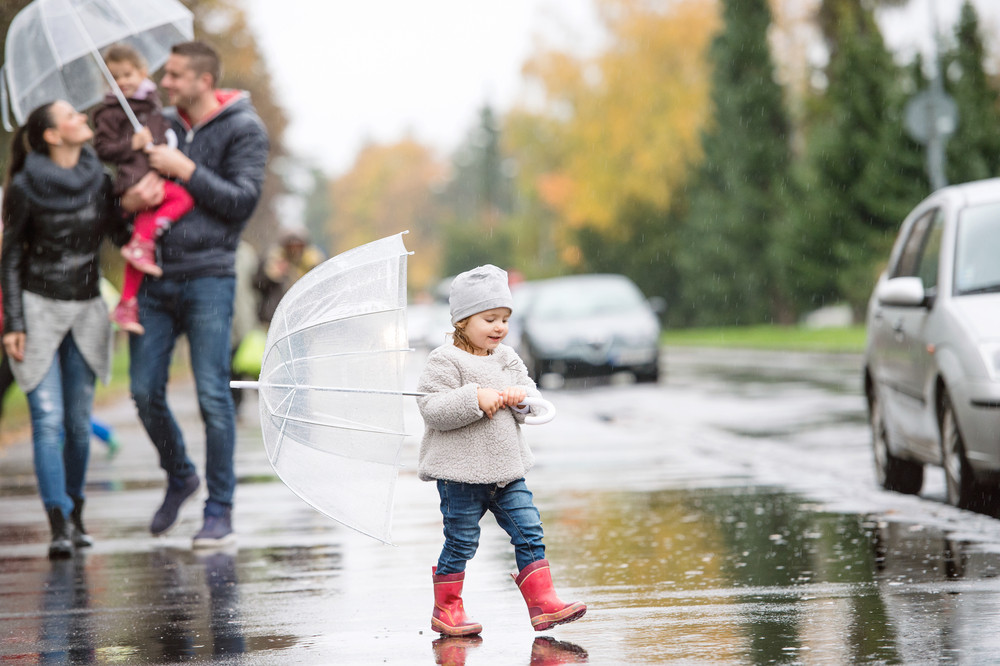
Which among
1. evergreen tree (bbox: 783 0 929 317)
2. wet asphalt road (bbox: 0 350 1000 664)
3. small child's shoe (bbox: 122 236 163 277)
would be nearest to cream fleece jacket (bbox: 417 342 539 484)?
wet asphalt road (bbox: 0 350 1000 664)

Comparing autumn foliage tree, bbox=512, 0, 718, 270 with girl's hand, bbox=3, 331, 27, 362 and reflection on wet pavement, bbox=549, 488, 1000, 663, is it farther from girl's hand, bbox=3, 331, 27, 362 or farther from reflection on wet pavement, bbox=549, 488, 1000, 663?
girl's hand, bbox=3, 331, 27, 362

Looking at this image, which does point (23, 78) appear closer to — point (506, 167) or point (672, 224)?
point (672, 224)

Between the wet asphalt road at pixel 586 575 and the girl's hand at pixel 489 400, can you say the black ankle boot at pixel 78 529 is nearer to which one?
the wet asphalt road at pixel 586 575

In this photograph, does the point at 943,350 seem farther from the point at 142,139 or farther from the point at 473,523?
the point at 142,139

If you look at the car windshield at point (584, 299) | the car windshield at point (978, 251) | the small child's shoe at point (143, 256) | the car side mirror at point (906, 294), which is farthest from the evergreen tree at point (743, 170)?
the small child's shoe at point (143, 256)

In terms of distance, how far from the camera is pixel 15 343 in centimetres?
767

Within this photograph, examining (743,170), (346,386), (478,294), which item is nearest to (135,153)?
(346,386)

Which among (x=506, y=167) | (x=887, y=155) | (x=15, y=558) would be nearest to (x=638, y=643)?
(x=15, y=558)

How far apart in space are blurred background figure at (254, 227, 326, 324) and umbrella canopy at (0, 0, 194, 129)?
27.1 ft

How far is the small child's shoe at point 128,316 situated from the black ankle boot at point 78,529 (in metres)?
0.99

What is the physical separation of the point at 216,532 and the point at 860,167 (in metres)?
33.4

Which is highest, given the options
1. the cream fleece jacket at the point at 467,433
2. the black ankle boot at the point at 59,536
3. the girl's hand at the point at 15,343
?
the girl's hand at the point at 15,343

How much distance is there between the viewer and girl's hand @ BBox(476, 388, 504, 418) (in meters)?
5.04

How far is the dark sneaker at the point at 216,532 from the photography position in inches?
296
